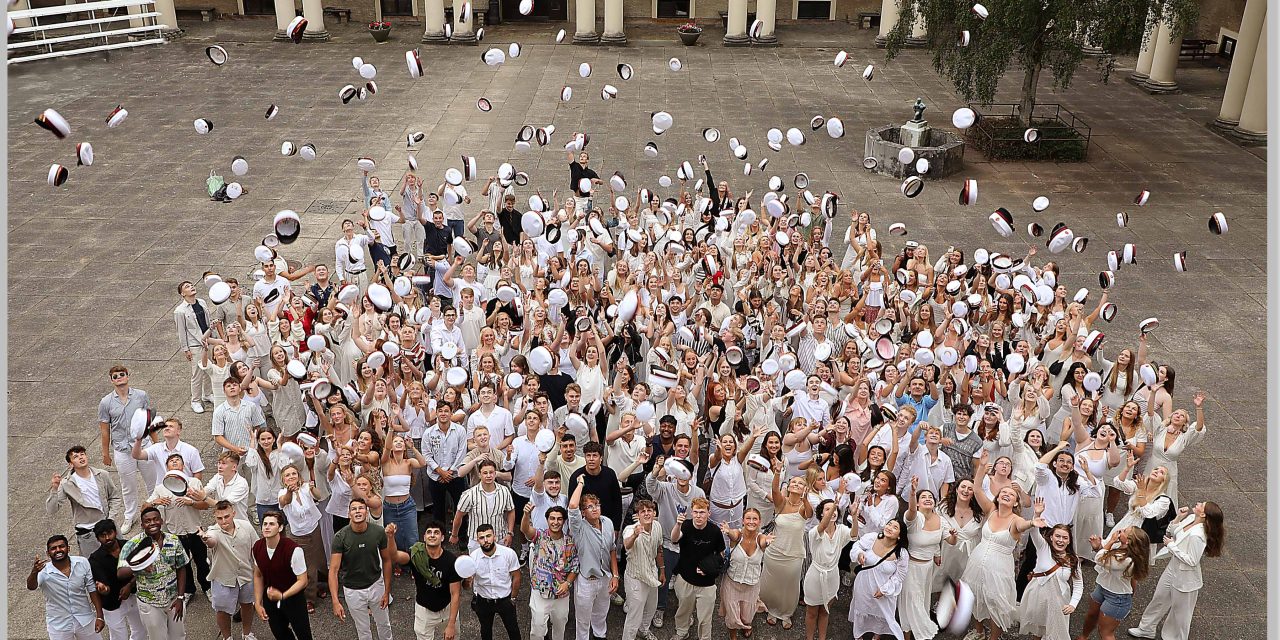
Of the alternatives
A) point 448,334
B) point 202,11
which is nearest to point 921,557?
point 448,334

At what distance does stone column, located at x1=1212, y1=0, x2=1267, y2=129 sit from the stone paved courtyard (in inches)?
23.5

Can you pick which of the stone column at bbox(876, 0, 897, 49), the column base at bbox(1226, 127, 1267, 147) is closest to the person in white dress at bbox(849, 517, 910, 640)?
the column base at bbox(1226, 127, 1267, 147)

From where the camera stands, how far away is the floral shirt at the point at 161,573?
22.5ft

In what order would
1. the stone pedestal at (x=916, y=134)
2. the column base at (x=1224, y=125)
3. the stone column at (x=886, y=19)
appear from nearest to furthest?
the stone pedestal at (x=916, y=134) < the column base at (x=1224, y=125) < the stone column at (x=886, y=19)

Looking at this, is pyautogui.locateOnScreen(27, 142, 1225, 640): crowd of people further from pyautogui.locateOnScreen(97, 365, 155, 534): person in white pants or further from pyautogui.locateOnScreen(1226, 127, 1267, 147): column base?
pyautogui.locateOnScreen(1226, 127, 1267, 147): column base

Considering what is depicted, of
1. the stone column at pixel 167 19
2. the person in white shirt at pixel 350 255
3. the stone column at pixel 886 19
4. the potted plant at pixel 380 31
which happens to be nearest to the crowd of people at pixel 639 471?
the person in white shirt at pixel 350 255

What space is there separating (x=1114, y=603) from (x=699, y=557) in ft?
9.96

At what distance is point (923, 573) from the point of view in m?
7.32

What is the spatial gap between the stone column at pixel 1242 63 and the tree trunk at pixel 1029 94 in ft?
17.4

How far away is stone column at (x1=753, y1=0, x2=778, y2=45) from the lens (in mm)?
31359

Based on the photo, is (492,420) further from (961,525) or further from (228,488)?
(961,525)

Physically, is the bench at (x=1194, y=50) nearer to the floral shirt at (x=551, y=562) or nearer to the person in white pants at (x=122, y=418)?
the floral shirt at (x=551, y=562)

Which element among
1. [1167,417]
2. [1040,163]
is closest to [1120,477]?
[1167,417]

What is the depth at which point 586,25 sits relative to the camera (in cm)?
3155
